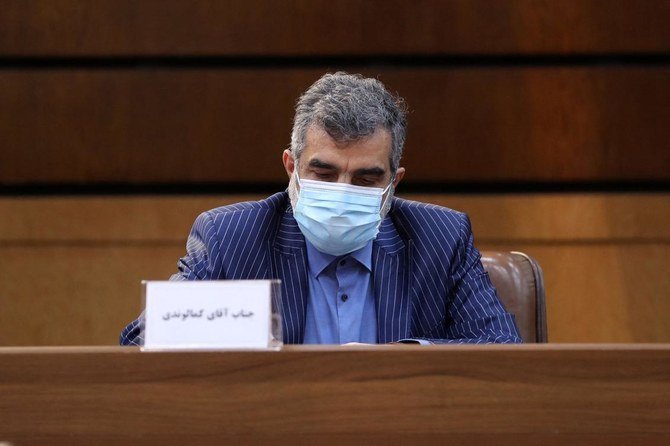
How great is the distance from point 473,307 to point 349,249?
0.91 feet

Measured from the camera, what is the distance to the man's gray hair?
199 centimetres

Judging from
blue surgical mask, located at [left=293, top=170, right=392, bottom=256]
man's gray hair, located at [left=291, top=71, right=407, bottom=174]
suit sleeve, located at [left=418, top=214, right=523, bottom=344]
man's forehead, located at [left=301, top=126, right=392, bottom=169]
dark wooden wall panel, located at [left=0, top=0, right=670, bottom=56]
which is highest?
dark wooden wall panel, located at [left=0, top=0, right=670, bottom=56]

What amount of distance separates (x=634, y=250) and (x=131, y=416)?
9.02ft

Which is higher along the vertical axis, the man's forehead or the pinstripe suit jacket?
the man's forehead

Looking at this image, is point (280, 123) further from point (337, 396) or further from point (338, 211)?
point (337, 396)

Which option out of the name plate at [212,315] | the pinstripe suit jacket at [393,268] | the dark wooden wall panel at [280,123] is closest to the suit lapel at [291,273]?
the pinstripe suit jacket at [393,268]

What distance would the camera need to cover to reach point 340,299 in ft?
6.72

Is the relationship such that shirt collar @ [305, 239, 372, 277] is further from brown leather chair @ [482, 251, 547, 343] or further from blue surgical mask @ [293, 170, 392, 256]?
brown leather chair @ [482, 251, 547, 343]

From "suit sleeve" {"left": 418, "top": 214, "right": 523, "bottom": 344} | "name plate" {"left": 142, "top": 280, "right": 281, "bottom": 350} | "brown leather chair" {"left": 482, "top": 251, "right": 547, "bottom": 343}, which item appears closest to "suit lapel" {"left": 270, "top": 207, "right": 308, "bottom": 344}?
"suit sleeve" {"left": 418, "top": 214, "right": 523, "bottom": 344}

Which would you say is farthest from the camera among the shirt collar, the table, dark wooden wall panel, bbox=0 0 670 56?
dark wooden wall panel, bbox=0 0 670 56

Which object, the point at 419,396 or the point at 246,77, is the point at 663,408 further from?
the point at 246,77

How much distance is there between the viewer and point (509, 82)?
3.53 metres

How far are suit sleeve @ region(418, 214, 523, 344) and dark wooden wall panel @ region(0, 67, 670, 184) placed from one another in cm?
142

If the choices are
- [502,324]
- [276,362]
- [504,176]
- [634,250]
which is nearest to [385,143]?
[502,324]
